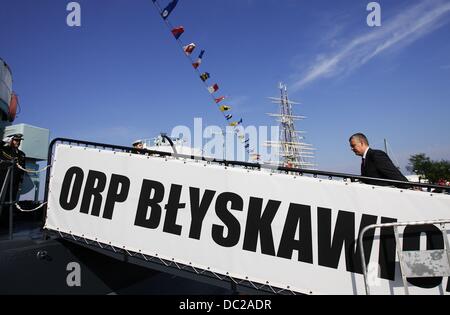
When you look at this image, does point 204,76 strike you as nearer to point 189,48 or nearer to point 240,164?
point 189,48

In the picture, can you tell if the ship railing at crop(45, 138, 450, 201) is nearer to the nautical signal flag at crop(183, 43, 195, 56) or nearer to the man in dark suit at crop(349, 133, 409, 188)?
the man in dark suit at crop(349, 133, 409, 188)

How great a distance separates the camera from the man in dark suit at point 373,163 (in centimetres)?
347

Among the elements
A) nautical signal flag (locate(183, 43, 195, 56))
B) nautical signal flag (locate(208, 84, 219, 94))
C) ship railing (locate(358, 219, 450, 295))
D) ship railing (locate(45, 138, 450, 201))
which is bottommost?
ship railing (locate(358, 219, 450, 295))

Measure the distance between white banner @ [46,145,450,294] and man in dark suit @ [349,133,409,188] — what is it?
36cm

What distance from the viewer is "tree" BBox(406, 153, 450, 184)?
5072 centimetres

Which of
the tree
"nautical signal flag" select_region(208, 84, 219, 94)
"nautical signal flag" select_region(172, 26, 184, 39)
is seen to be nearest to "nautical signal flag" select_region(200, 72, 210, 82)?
"nautical signal flag" select_region(208, 84, 219, 94)

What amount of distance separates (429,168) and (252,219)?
222ft

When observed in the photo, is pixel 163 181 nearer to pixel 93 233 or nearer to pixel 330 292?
pixel 93 233

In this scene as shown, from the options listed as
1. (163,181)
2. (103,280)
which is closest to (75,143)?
(163,181)

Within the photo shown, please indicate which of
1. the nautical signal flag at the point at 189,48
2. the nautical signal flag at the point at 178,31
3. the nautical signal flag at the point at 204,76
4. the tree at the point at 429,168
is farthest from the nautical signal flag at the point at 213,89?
the tree at the point at 429,168

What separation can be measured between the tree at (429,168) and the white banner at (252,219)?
55535 mm

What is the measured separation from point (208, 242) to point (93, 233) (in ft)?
5.64

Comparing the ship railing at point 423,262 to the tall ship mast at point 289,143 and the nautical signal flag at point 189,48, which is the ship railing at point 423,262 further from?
the tall ship mast at point 289,143

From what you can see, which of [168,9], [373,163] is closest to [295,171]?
[373,163]
